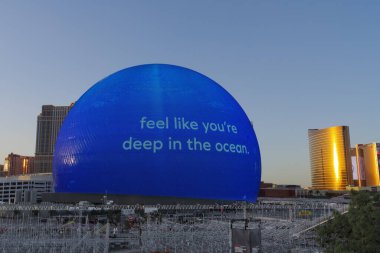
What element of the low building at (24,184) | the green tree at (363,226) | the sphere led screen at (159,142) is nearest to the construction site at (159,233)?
the sphere led screen at (159,142)

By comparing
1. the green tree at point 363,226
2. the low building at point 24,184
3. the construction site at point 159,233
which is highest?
the low building at point 24,184

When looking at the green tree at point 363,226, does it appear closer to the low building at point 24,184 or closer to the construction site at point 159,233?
the construction site at point 159,233

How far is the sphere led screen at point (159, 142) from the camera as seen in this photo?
4181cm

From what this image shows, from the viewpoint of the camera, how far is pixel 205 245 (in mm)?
30375

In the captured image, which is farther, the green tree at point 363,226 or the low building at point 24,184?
the low building at point 24,184

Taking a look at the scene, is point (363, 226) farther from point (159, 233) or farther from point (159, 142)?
point (159, 142)

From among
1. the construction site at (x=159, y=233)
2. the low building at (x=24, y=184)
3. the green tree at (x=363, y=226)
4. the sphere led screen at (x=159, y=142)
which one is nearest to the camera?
the green tree at (x=363, y=226)

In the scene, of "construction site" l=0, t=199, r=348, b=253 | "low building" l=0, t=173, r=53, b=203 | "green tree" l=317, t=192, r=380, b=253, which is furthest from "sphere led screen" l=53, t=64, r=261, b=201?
"low building" l=0, t=173, r=53, b=203

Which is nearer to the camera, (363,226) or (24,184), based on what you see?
(363,226)

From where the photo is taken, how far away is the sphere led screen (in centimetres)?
4181

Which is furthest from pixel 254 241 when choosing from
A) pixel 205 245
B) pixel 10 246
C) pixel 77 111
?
pixel 77 111

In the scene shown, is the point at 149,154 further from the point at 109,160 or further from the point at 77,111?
the point at 77,111

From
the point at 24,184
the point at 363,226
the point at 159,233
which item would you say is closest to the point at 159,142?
the point at 159,233

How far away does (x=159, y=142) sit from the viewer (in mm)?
41688
